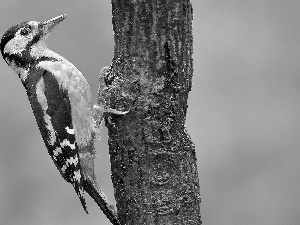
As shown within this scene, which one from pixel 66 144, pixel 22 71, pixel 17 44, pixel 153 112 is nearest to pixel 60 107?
pixel 66 144

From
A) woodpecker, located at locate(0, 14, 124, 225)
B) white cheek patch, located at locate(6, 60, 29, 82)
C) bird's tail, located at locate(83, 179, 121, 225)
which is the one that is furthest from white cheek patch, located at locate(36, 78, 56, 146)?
bird's tail, located at locate(83, 179, 121, 225)

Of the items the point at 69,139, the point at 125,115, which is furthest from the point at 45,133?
the point at 125,115

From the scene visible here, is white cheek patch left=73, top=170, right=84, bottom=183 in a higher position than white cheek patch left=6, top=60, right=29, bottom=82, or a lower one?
lower

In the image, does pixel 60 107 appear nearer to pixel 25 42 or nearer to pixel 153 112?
pixel 25 42

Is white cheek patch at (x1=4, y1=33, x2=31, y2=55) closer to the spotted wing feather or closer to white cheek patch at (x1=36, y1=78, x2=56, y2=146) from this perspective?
the spotted wing feather

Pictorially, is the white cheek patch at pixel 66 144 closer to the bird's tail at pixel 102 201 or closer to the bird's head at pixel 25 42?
the bird's tail at pixel 102 201

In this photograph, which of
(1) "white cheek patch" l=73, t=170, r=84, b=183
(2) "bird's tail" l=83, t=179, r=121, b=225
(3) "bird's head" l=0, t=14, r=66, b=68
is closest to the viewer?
(2) "bird's tail" l=83, t=179, r=121, b=225

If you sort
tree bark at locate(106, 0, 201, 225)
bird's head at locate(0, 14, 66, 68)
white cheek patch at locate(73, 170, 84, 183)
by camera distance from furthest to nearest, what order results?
bird's head at locate(0, 14, 66, 68) < white cheek patch at locate(73, 170, 84, 183) < tree bark at locate(106, 0, 201, 225)
